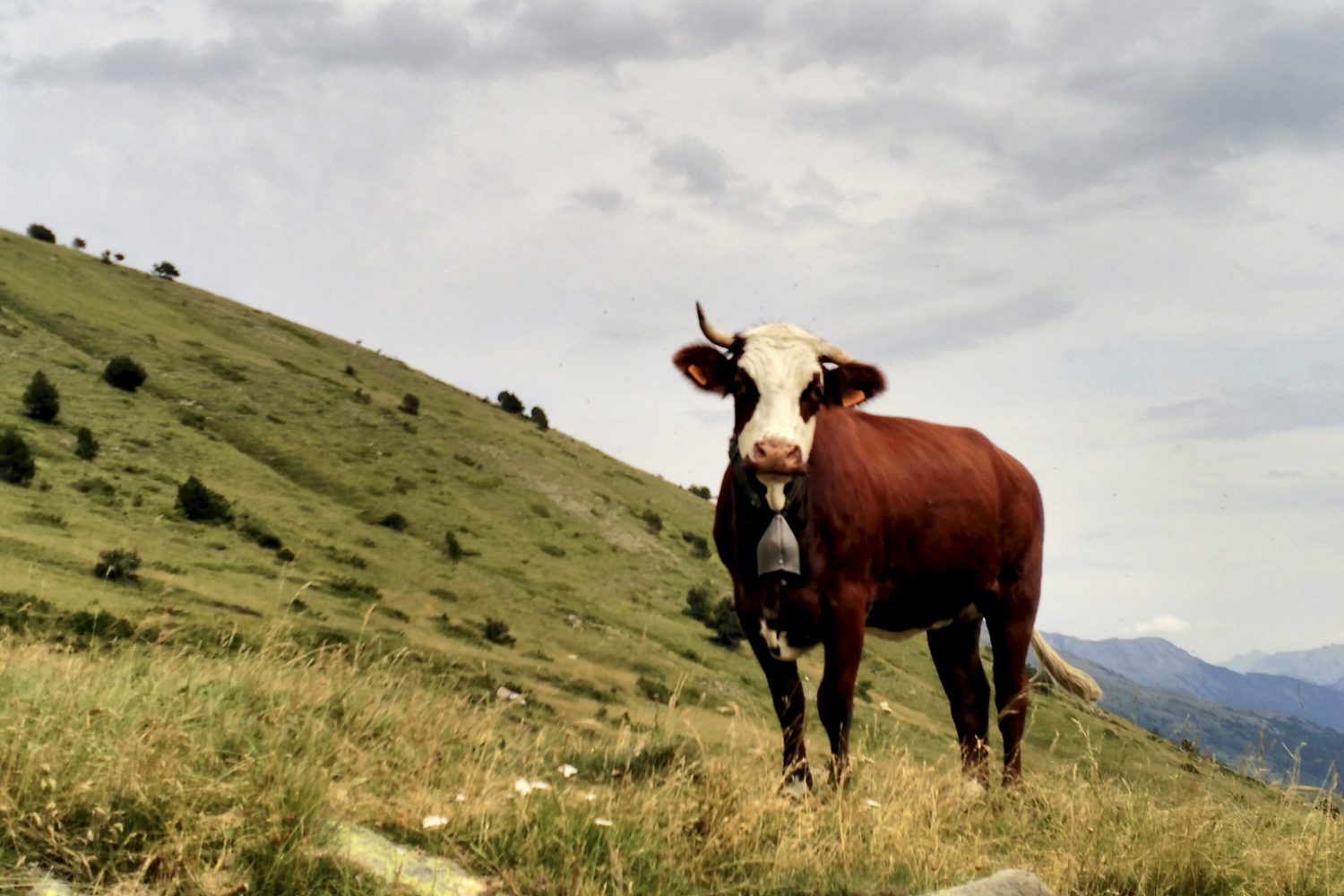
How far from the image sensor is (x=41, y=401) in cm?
3506

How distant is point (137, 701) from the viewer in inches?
191

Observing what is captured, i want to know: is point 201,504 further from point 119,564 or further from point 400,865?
point 400,865

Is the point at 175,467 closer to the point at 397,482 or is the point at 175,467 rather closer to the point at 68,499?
the point at 68,499

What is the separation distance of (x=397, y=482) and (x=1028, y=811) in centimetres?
4426

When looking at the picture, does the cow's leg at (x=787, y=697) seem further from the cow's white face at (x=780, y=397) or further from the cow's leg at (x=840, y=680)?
the cow's white face at (x=780, y=397)

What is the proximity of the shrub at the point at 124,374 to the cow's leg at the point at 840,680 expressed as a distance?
4389 cm

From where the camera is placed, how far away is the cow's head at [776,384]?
5.61 m

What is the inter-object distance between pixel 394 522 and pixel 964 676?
37.0 m

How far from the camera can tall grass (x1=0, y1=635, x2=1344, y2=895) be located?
369cm

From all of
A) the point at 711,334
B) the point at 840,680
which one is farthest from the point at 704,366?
the point at 840,680

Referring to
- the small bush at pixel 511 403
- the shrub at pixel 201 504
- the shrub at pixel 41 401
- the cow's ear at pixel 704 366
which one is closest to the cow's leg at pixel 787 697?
the cow's ear at pixel 704 366

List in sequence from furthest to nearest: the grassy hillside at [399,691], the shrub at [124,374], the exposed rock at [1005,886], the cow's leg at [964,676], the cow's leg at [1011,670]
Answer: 1. the shrub at [124,374]
2. the cow's leg at [964,676]
3. the cow's leg at [1011,670]
4. the exposed rock at [1005,886]
5. the grassy hillside at [399,691]

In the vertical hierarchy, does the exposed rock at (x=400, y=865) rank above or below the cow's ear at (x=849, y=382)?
below

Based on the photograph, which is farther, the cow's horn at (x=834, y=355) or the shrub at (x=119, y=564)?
the shrub at (x=119, y=564)
